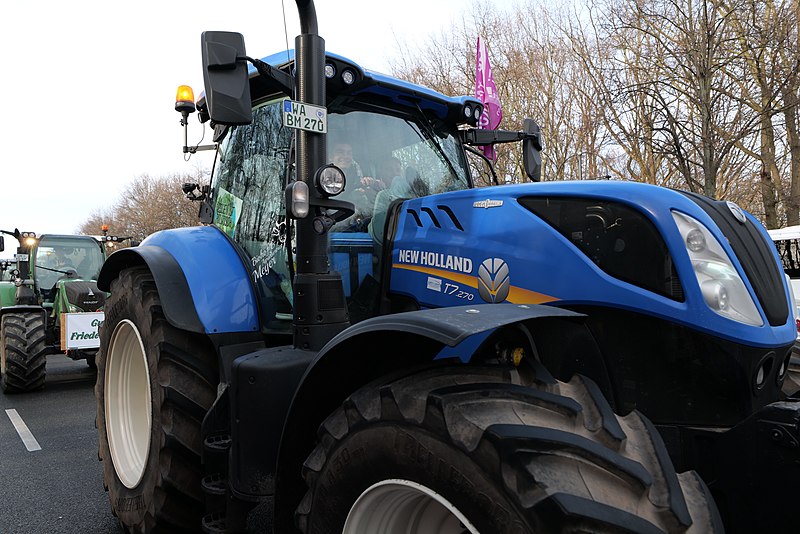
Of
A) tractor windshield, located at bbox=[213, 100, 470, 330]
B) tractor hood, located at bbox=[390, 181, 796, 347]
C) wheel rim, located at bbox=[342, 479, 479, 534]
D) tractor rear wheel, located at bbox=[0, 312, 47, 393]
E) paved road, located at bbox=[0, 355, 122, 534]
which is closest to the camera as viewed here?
wheel rim, located at bbox=[342, 479, 479, 534]

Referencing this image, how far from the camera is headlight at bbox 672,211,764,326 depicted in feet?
5.67

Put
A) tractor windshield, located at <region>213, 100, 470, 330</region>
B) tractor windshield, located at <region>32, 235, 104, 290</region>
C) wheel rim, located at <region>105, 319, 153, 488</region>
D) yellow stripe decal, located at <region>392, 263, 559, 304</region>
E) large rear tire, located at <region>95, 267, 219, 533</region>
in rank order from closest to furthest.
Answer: yellow stripe decal, located at <region>392, 263, 559, 304</region> → large rear tire, located at <region>95, 267, 219, 533</region> → tractor windshield, located at <region>213, 100, 470, 330</region> → wheel rim, located at <region>105, 319, 153, 488</region> → tractor windshield, located at <region>32, 235, 104, 290</region>

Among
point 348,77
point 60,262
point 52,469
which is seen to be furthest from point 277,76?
point 60,262

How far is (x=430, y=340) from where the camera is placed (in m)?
1.67

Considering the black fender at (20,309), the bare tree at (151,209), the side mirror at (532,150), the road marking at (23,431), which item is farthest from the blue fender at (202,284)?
the bare tree at (151,209)

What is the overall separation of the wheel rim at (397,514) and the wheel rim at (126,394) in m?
2.09

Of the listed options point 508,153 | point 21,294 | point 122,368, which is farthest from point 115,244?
point 508,153

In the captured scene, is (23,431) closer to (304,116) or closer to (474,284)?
(304,116)

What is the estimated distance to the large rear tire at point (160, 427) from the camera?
104 inches

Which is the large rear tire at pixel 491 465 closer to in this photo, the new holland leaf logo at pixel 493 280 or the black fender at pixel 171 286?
the new holland leaf logo at pixel 493 280

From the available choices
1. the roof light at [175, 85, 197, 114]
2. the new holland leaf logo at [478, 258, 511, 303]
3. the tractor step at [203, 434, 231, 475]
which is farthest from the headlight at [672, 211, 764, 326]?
the roof light at [175, 85, 197, 114]

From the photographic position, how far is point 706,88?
32.3ft

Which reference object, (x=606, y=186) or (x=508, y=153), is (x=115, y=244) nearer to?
(x=508, y=153)

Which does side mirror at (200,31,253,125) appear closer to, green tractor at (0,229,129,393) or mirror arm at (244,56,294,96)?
mirror arm at (244,56,294,96)
